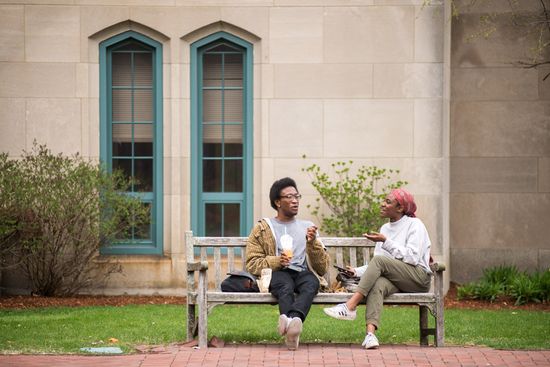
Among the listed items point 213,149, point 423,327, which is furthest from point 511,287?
point 423,327

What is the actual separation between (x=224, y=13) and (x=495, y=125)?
4.09 metres

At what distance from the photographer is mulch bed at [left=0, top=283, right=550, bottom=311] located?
46.4 feet

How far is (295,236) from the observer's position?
10.7m

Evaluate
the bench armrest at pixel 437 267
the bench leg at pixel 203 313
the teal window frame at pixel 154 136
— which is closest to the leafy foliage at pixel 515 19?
the teal window frame at pixel 154 136

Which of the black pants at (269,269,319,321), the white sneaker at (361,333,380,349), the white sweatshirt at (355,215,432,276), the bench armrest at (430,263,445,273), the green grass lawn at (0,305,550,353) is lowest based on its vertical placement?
the green grass lawn at (0,305,550,353)

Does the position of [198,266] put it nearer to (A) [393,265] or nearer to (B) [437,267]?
(A) [393,265]

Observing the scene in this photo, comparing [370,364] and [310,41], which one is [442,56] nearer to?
[310,41]

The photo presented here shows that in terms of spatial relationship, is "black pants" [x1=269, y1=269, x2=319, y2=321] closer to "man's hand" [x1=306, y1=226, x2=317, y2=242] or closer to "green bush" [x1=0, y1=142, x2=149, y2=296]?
"man's hand" [x1=306, y1=226, x2=317, y2=242]

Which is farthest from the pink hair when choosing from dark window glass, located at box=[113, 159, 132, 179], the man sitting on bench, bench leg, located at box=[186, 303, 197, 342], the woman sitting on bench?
dark window glass, located at box=[113, 159, 132, 179]

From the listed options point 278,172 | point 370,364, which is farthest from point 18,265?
point 370,364

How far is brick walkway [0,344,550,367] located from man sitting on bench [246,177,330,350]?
1.58 ft

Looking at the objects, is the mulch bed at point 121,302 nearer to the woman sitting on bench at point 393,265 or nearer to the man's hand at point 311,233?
the woman sitting on bench at point 393,265

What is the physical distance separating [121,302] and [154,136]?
7.57 feet

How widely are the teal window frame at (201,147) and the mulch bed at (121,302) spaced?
3.82ft
